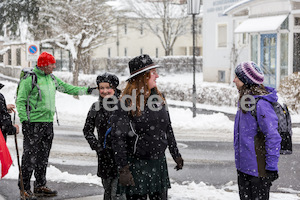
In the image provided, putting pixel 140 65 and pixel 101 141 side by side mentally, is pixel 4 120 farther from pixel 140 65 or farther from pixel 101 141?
pixel 140 65

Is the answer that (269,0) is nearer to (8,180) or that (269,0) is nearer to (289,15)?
(289,15)

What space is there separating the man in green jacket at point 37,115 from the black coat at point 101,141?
1.23 meters

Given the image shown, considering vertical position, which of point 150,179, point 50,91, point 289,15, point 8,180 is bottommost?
point 8,180

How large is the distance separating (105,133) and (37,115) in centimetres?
162

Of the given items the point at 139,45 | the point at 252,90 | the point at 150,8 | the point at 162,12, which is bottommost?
the point at 252,90

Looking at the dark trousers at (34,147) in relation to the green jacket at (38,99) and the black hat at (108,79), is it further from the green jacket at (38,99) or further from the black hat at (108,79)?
the black hat at (108,79)

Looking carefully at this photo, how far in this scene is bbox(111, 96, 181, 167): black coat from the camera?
434 centimetres

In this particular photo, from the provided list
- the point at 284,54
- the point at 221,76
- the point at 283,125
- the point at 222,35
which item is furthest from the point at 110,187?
the point at 222,35

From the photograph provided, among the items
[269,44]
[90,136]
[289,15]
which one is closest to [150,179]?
[90,136]

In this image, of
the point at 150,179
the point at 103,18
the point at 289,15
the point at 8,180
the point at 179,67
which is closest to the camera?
the point at 150,179

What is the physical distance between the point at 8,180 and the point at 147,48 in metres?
54.2

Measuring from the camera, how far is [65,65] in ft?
159

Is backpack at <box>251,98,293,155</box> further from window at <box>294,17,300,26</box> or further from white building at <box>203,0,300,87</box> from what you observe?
window at <box>294,17,300,26</box>

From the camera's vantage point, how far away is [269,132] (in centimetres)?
435
